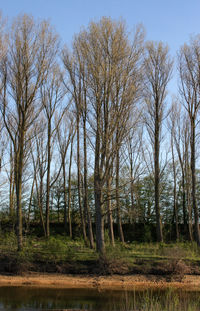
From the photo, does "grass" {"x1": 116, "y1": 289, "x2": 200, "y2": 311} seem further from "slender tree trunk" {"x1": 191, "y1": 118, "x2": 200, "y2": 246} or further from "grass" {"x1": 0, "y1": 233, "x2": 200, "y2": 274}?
"slender tree trunk" {"x1": 191, "y1": 118, "x2": 200, "y2": 246}

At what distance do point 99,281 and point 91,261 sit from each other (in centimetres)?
133

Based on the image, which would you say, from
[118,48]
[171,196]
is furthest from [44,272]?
[171,196]

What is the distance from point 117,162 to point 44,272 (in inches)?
244

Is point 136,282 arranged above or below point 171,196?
below

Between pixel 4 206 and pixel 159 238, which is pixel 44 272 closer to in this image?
pixel 159 238

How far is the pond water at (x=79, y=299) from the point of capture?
9625 millimetres

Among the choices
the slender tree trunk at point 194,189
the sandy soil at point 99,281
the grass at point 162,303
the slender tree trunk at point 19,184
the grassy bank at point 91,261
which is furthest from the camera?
the slender tree trunk at point 194,189

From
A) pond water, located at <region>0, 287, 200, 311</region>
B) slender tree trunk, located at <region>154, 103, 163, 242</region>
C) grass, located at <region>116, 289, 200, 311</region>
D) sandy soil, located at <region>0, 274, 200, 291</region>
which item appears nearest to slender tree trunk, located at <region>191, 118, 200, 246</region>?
slender tree trunk, located at <region>154, 103, 163, 242</region>

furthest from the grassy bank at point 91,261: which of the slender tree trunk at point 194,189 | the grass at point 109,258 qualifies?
the slender tree trunk at point 194,189

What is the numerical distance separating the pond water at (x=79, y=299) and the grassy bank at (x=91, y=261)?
5.86 feet

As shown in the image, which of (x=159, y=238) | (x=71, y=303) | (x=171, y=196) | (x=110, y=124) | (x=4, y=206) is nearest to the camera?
(x=71, y=303)

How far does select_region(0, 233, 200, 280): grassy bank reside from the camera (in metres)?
14.0

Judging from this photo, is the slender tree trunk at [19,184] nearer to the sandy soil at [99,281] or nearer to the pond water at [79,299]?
the sandy soil at [99,281]

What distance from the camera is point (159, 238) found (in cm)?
1931
